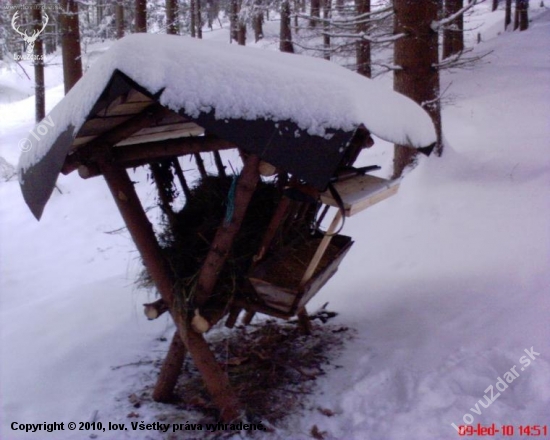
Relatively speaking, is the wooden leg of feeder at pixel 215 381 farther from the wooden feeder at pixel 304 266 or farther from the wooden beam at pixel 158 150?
the wooden beam at pixel 158 150

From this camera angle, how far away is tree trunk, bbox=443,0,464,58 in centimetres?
1102

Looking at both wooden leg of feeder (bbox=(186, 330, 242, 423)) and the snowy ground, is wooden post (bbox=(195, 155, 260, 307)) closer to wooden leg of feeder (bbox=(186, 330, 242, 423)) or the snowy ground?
wooden leg of feeder (bbox=(186, 330, 242, 423))

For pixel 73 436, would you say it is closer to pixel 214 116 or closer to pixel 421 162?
pixel 214 116

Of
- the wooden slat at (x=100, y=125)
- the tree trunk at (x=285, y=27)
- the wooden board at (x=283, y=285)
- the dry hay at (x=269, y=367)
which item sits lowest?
the dry hay at (x=269, y=367)

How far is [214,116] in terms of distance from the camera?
2.45 m

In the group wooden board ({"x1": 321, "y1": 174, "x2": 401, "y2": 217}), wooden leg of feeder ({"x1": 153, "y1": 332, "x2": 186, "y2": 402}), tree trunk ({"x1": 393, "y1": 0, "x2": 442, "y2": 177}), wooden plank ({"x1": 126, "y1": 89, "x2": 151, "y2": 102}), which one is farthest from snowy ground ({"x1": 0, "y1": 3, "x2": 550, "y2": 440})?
wooden plank ({"x1": 126, "y1": 89, "x2": 151, "y2": 102})

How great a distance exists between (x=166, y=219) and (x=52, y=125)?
42.8 inches

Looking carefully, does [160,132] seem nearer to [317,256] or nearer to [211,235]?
[211,235]

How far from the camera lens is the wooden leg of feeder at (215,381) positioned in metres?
3.28

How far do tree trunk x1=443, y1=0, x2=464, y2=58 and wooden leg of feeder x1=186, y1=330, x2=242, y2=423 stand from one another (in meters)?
9.38

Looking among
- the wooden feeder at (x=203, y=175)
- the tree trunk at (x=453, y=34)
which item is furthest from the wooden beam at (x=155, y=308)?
Result: the tree trunk at (x=453, y=34)

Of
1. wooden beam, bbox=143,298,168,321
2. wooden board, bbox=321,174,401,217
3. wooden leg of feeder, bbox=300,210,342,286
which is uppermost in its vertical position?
wooden board, bbox=321,174,401,217

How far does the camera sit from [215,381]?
3283mm

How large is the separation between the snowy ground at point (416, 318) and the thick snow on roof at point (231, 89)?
1.73m
